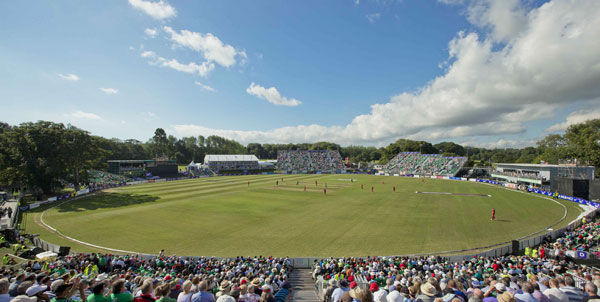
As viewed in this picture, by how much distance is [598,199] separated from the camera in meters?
30.8

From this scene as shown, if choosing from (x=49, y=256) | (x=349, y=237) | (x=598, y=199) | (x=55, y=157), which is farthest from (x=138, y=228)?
(x=598, y=199)

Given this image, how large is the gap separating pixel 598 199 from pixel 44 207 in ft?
238

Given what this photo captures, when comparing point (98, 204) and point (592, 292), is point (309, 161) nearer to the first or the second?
point (98, 204)

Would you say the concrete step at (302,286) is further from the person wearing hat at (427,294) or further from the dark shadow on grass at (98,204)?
the dark shadow on grass at (98,204)

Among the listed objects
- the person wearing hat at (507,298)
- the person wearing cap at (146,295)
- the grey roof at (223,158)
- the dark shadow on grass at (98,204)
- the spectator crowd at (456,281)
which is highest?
the grey roof at (223,158)

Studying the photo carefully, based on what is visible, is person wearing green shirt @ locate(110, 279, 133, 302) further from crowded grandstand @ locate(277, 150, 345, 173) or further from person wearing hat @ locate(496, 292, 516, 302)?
crowded grandstand @ locate(277, 150, 345, 173)

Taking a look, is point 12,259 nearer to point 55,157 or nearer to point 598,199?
point 55,157

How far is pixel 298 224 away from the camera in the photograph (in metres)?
21.5

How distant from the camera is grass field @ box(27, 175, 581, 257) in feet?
54.0

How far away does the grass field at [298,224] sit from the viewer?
1645 centimetres

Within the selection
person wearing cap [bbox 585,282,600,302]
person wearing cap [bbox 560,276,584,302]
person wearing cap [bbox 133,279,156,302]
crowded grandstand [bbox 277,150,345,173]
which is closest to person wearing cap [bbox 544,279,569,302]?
person wearing cap [bbox 560,276,584,302]

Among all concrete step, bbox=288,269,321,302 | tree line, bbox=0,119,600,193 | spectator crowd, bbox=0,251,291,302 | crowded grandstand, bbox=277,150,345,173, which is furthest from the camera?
crowded grandstand, bbox=277,150,345,173

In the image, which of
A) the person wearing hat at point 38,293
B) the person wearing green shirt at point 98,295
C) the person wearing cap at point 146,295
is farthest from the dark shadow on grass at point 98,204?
the person wearing cap at point 146,295

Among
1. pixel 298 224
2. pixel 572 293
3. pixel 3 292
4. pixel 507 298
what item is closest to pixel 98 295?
pixel 3 292
